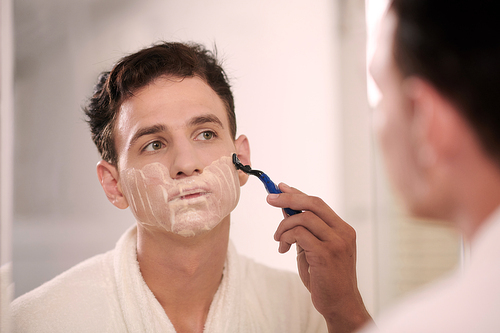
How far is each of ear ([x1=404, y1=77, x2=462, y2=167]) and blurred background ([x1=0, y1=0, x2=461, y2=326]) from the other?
0.63 m

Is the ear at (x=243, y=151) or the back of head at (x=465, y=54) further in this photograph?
the ear at (x=243, y=151)

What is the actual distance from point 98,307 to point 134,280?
0.10 m

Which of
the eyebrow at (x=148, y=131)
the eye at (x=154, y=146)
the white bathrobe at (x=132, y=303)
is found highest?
the eyebrow at (x=148, y=131)

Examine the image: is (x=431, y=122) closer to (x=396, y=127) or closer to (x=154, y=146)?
(x=396, y=127)

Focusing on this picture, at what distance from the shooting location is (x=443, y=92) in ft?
1.35

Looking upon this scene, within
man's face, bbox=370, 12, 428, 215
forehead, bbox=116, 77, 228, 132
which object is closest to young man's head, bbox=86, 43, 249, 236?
forehead, bbox=116, 77, 228, 132

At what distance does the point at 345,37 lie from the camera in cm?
127

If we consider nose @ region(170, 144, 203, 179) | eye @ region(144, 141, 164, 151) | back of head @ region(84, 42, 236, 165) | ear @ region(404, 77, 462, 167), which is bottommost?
ear @ region(404, 77, 462, 167)

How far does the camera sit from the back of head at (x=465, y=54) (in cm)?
39

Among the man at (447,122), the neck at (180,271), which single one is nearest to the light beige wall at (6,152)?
the neck at (180,271)

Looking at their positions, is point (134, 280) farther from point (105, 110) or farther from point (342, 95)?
point (342, 95)

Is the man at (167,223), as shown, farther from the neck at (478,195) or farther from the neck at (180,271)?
the neck at (478,195)

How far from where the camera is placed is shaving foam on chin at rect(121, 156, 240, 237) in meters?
0.81

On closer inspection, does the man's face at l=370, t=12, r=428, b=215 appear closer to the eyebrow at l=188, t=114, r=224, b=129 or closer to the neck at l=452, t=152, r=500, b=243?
the neck at l=452, t=152, r=500, b=243
